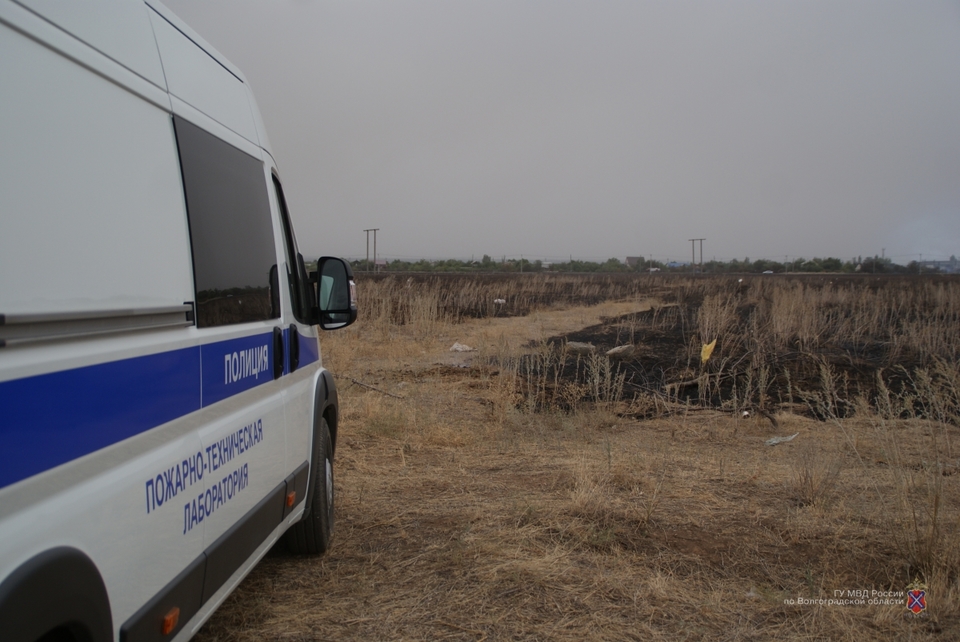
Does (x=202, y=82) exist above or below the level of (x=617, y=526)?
above

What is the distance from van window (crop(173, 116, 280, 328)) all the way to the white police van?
0.01 meters

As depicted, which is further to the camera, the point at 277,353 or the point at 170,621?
the point at 277,353

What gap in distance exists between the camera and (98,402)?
5.67ft

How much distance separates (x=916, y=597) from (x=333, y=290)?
3.42 metres

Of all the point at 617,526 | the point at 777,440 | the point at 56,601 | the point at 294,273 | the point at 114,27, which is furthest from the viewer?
the point at 777,440

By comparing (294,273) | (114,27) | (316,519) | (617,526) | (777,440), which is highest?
(114,27)

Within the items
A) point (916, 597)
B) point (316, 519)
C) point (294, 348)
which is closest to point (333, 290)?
point (294, 348)

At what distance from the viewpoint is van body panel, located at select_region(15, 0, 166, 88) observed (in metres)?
1.74

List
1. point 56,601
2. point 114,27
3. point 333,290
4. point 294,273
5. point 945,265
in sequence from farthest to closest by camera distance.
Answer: point 945,265 → point 333,290 → point 294,273 → point 114,27 → point 56,601

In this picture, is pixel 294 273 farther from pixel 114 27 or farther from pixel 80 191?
pixel 80 191

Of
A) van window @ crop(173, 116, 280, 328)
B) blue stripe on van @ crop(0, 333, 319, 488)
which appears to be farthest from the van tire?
blue stripe on van @ crop(0, 333, 319, 488)

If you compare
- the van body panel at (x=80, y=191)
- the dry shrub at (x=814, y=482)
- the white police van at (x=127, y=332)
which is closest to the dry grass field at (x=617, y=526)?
the dry shrub at (x=814, y=482)

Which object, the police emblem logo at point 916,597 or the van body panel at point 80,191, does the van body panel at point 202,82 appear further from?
the police emblem logo at point 916,597

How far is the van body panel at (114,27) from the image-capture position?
1.74 m
